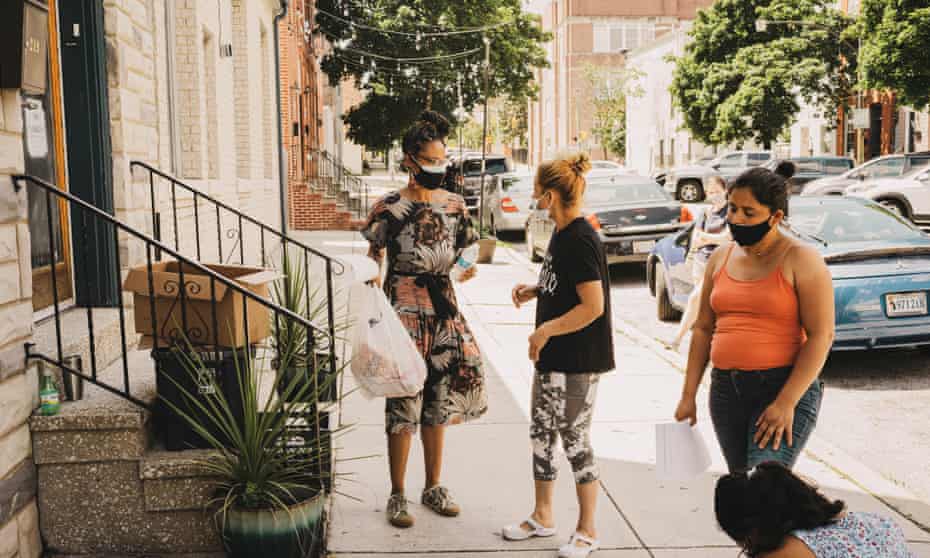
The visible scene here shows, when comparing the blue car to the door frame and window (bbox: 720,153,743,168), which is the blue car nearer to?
the door frame

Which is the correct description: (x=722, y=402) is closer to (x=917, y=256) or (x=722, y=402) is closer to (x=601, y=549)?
(x=601, y=549)

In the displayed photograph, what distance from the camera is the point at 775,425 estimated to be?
10.6 ft

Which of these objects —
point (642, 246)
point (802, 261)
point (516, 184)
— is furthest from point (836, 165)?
point (802, 261)

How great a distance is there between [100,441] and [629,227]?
10.0m

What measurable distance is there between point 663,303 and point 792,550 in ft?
27.6

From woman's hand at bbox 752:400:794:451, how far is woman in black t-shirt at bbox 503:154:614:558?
0.87 m

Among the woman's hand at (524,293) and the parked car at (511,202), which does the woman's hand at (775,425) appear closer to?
the woman's hand at (524,293)

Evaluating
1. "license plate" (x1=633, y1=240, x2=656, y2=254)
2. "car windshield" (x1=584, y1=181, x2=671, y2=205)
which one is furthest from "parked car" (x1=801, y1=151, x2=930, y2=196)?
"license plate" (x1=633, y1=240, x2=656, y2=254)

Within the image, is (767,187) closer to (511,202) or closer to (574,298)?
(574,298)

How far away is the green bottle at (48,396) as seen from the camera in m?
4.11

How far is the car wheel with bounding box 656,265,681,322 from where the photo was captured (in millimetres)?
10727

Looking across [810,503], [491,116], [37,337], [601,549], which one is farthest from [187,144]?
[491,116]

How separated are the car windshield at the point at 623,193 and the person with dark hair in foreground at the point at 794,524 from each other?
1163 centimetres

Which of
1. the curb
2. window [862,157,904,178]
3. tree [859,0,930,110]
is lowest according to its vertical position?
the curb
